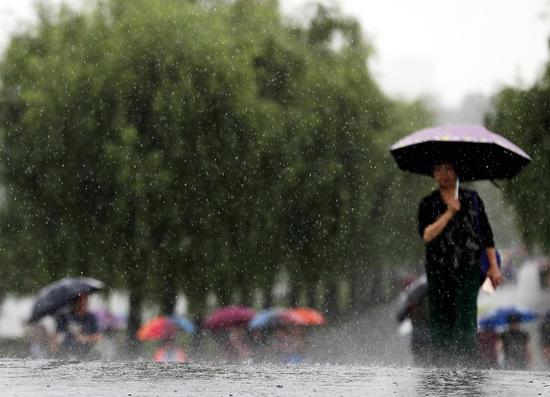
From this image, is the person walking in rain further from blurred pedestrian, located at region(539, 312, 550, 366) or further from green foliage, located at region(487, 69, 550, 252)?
green foliage, located at region(487, 69, 550, 252)

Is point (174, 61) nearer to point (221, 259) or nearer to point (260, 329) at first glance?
point (221, 259)

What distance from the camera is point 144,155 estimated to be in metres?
30.5

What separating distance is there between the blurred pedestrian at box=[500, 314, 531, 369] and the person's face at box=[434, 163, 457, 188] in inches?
295

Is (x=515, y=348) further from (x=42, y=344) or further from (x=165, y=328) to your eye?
(x=165, y=328)

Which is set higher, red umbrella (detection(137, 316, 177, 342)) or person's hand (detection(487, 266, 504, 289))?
red umbrella (detection(137, 316, 177, 342))

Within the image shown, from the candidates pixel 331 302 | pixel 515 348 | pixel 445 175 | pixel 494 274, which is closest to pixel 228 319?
pixel 515 348

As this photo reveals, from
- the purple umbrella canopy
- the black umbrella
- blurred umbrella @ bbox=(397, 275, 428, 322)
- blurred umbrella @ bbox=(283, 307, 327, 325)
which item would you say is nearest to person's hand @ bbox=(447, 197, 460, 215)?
the purple umbrella canopy

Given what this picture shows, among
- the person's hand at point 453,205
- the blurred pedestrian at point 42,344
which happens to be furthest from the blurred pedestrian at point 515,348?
the person's hand at point 453,205

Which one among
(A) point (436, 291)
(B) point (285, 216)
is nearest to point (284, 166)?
(B) point (285, 216)

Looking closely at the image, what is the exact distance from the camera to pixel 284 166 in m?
33.4

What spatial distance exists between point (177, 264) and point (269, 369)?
22520mm

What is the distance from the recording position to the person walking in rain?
956cm

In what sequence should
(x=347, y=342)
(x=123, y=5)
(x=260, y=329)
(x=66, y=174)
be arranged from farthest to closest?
(x=347, y=342) < (x=123, y=5) < (x=66, y=174) < (x=260, y=329)

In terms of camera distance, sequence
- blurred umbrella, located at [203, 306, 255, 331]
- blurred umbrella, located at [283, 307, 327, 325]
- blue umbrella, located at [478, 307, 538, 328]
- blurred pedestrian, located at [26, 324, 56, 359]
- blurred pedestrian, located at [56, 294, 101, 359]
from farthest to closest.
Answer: blurred umbrella, located at [203, 306, 255, 331] → blurred umbrella, located at [283, 307, 327, 325] → blue umbrella, located at [478, 307, 538, 328] → blurred pedestrian, located at [26, 324, 56, 359] → blurred pedestrian, located at [56, 294, 101, 359]
